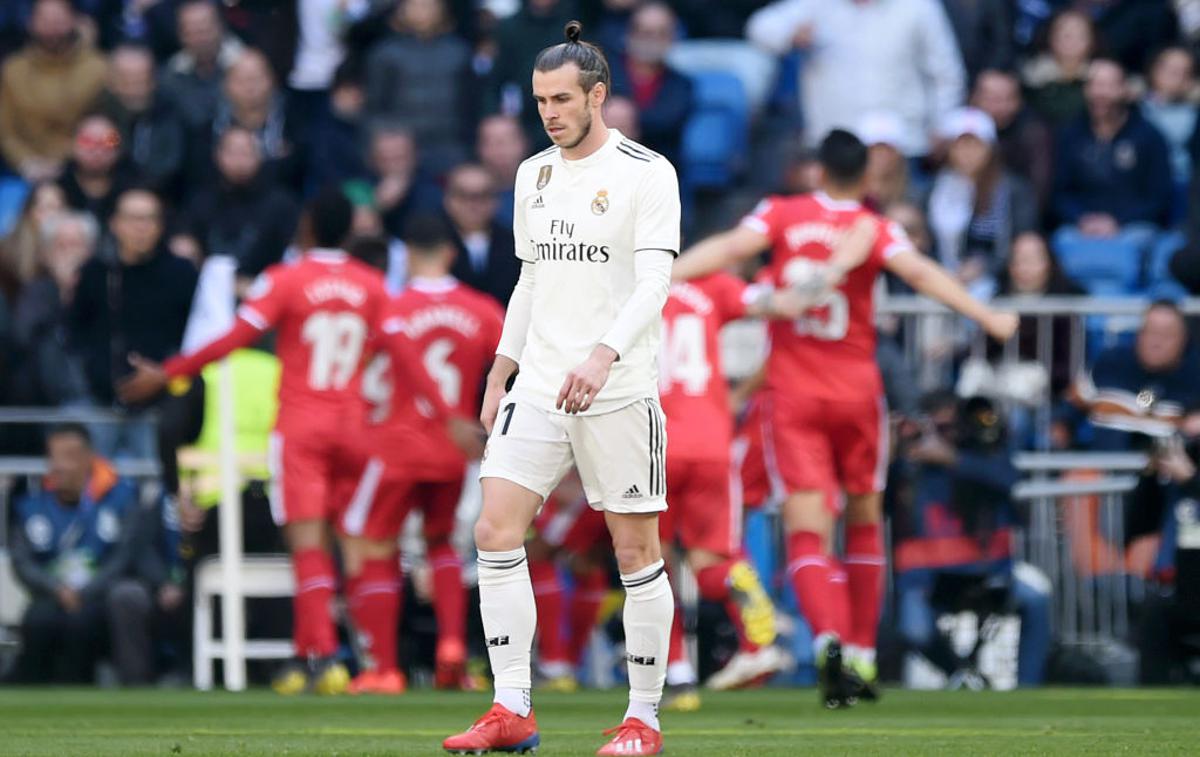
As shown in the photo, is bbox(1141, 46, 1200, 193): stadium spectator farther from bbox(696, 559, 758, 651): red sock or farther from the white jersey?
the white jersey

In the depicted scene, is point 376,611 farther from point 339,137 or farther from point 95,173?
point 339,137

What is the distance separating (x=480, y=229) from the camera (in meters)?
17.0

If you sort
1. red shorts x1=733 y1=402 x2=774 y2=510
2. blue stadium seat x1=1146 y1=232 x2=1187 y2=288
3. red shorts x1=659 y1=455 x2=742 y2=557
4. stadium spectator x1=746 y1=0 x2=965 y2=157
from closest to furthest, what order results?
red shorts x1=659 y1=455 x2=742 y2=557
red shorts x1=733 y1=402 x2=774 y2=510
blue stadium seat x1=1146 y1=232 x2=1187 y2=288
stadium spectator x1=746 y1=0 x2=965 y2=157

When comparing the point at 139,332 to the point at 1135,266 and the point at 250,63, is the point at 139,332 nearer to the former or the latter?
the point at 250,63

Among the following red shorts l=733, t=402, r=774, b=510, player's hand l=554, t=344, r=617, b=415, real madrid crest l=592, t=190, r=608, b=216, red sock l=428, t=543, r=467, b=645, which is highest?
real madrid crest l=592, t=190, r=608, b=216

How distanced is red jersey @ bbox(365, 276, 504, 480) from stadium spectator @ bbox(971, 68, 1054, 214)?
204 inches

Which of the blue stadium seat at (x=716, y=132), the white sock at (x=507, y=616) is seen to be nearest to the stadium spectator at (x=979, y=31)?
the blue stadium seat at (x=716, y=132)

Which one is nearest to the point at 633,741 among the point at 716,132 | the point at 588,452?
→ the point at 588,452

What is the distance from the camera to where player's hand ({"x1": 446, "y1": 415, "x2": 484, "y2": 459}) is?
13969 mm

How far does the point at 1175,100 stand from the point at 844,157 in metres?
7.15

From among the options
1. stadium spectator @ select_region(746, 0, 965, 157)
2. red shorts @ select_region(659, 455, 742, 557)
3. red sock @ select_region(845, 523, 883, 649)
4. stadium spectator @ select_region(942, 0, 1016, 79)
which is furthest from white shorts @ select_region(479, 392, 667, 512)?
stadium spectator @ select_region(942, 0, 1016, 79)

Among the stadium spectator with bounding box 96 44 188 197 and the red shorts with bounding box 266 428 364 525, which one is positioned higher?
the stadium spectator with bounding box 96 44 188 197

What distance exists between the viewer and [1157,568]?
47.6 feet

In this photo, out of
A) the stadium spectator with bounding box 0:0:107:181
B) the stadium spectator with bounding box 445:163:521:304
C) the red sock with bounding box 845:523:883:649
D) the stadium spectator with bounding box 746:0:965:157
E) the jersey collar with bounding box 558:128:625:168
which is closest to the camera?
the jersey collar with bounding box 558:128:625:168
